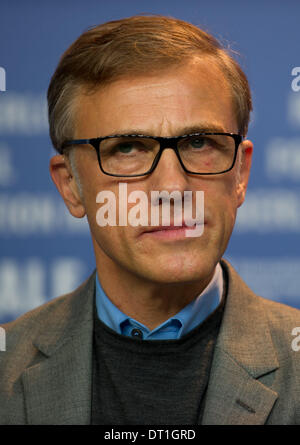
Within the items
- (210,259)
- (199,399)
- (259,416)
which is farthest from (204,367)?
(210,259)

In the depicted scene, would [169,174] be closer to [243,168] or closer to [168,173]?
[168,173]

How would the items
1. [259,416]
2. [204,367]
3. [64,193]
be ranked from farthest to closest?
[64,193]
[204,367]
[259,416]

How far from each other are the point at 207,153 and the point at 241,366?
58cm

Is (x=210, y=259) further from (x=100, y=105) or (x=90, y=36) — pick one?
(x=90, y=36)

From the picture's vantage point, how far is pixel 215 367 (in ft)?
5.72

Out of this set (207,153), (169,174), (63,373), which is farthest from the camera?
(63,373)

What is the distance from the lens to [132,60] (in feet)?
5.53

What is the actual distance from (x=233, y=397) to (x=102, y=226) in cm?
57

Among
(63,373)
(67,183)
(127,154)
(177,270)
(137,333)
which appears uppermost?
(127,154)

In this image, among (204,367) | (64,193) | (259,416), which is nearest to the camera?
(259,416)

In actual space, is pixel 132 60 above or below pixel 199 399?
above

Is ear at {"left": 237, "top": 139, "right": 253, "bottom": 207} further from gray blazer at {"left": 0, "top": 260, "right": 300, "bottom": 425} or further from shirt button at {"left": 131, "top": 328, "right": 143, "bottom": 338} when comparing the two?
shirt button at {"left": 131, "top": 328, "right": 143, "bottom": 338}

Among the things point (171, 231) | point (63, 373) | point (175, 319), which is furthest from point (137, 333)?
point (171, 231)

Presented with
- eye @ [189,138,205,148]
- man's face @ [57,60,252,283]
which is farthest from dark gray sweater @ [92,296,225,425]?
eye @ [189,138,205,148]
